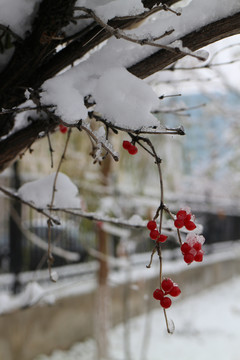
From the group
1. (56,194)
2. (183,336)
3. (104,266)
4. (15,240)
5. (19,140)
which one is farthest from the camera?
(183,336)

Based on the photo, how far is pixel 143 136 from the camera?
3.16 feet

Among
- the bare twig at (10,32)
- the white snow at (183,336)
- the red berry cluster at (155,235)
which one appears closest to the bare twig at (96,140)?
the red berry cluster at (155,235)

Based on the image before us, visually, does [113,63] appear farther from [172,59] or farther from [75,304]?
[75,304]

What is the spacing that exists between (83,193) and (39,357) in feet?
5.93

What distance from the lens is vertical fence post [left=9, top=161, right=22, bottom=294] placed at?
178 inches

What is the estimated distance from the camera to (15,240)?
466cm

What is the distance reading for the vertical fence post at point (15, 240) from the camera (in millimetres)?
4516

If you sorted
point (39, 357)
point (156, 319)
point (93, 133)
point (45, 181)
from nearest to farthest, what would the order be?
point (93, 133), point (45, 181), point (39, 357), point (156, 319)

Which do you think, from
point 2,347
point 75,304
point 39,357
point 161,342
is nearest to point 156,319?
point 161,342

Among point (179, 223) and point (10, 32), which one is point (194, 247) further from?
point (10, 32)

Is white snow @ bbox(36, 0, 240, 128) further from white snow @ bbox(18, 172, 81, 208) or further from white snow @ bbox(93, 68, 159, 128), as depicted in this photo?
white snow @ bbox(18, 172, 81, 208)

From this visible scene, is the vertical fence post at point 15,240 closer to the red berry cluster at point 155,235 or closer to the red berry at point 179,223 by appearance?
the red berry cluster at point 155,235

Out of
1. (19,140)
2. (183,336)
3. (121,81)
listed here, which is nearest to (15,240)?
(183,336)

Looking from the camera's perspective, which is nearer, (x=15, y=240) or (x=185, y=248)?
(x=185, y=248)
